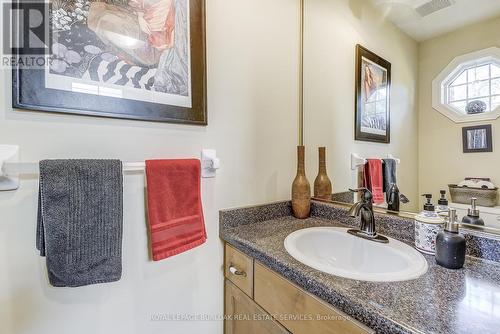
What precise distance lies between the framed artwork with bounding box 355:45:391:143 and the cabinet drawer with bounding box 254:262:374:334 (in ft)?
2.50

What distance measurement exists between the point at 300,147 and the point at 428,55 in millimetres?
601

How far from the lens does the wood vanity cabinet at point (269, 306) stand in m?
0.58

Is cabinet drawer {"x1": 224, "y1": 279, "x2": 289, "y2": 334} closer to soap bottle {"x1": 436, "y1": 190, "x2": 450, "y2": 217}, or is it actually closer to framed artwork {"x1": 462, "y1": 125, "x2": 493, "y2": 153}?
soap bottle {"x1": 436, "y1": 190, "x2": 450, "y2": 217}

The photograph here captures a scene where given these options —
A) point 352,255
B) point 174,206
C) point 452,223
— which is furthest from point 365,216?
point 174,206

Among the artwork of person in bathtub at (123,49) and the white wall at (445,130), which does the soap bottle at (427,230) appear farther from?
the artwork of person in bathtub at (123,49)

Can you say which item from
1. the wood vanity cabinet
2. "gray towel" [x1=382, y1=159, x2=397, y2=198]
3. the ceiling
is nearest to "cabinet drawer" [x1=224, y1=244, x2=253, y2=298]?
the wood vanity cabinet

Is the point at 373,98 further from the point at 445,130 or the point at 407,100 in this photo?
the point at 445,130

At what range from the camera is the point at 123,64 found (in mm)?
770

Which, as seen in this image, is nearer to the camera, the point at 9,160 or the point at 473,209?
the point at 9,160

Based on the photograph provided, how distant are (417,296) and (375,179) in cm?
60

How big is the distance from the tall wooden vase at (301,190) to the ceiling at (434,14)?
0.65m

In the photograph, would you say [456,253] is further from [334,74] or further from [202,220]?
[334,74]

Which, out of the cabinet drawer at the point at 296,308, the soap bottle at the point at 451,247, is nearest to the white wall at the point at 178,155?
the cabinet drawer at the point at 296,308

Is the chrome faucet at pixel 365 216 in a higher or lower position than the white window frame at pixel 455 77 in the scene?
lower
